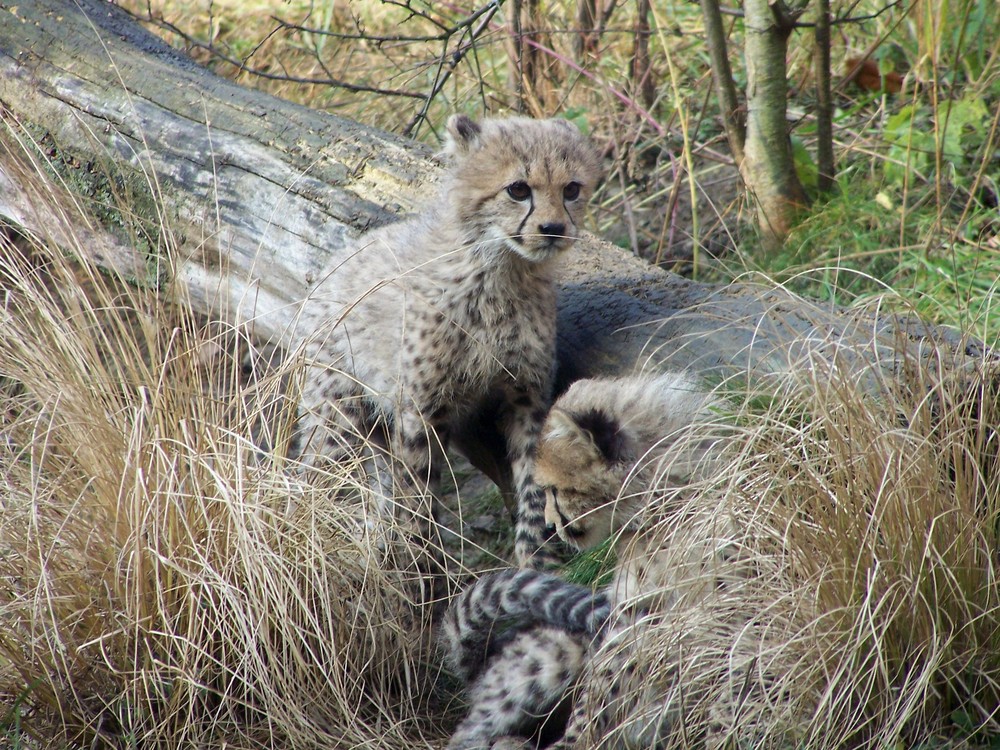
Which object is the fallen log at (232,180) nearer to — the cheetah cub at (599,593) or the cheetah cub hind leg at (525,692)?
the cheetah cub at (599,593)

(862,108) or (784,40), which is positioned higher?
(784,40)

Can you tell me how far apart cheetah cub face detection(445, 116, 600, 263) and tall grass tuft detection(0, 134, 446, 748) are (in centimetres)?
83

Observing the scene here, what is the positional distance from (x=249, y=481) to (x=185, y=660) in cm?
46

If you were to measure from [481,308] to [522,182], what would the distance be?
1.32 feet

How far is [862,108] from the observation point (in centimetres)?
540

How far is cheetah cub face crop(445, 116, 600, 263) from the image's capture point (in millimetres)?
3088

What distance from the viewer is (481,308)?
3.24m

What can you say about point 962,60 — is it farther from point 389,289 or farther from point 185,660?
point 185,660

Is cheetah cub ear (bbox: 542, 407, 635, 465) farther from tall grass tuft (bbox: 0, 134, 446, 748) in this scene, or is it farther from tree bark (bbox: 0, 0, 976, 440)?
tall grass tuft (bbox: 0, 134, 446, 748)

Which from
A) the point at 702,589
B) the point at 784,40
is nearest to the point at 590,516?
the point at 702,589

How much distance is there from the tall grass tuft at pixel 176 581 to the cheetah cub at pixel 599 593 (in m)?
0.23

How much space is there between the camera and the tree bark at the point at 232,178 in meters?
3.44

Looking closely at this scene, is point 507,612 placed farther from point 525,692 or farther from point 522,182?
point 522,182

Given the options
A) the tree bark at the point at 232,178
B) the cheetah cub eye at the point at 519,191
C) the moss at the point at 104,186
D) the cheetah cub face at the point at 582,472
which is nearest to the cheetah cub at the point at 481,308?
the cheetah cub eye at the point at 519,191
